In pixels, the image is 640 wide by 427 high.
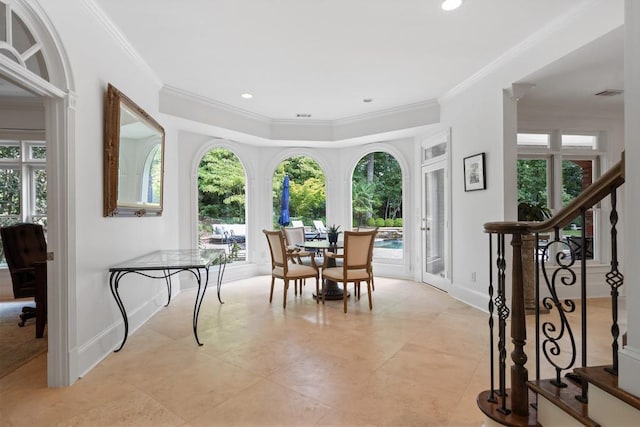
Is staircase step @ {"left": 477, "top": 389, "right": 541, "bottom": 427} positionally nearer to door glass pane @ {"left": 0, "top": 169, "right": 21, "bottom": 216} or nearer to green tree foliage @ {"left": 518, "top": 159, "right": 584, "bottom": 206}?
green tree foliage @ {"left": 518, "top": 159, "right": 584, "bottom": 206}

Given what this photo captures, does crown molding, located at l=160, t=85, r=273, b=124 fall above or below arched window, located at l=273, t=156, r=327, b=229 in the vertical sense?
above

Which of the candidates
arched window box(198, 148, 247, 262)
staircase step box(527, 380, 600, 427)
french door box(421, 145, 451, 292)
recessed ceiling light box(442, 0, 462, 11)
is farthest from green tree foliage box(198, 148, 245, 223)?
staircase step box(527, 380, 600, 427)

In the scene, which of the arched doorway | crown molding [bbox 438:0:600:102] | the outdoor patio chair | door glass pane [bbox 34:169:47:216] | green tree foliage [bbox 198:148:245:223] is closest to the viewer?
the arched doorway

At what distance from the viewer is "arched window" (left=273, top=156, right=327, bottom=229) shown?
268 inches

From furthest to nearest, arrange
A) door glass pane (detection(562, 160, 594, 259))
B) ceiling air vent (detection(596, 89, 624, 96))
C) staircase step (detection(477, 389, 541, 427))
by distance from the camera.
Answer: door glass pane (detection(562, 160, 594, 259))
ceiling air vent (detection(596, 89, 624, 96))
staircase step (detection(477, 389, 541, 427))

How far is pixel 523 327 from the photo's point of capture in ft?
5.82

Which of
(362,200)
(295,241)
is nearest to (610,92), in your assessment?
(362,200)

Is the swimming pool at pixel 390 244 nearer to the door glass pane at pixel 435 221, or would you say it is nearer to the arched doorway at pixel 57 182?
the door glass pane at pixel 435 221

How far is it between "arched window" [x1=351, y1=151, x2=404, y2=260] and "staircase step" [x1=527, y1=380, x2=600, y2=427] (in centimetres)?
466

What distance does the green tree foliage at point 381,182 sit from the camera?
6.32 meters

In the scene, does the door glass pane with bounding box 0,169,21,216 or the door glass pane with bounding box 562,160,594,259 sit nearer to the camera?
the door glass pane with bounding box 562,160,594,259

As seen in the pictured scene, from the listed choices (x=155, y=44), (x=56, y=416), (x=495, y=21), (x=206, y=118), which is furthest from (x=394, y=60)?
(x=56, y=416)

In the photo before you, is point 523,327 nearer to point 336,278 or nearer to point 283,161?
point 336,278

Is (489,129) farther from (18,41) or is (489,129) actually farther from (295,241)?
(18,41)
